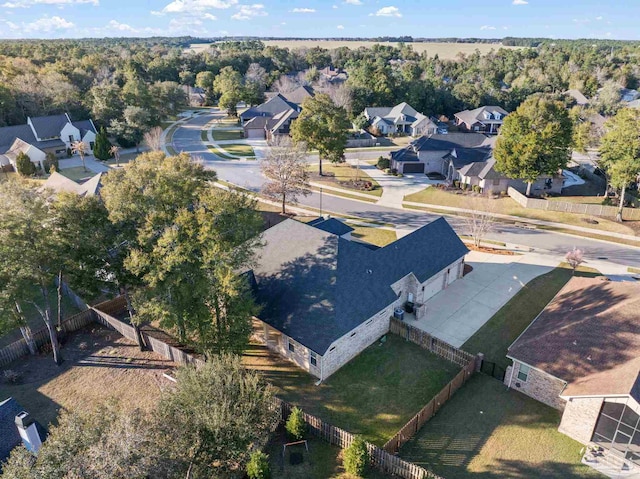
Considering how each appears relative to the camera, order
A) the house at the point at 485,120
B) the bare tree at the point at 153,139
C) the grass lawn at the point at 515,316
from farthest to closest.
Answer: the house at the point at 485,120 → the bare tree at the point at 153,139 → the grass lawn at the point at 515,316

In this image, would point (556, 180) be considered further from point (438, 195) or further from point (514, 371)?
point (514, 371)

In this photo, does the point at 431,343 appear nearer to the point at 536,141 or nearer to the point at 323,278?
the point at 323,278

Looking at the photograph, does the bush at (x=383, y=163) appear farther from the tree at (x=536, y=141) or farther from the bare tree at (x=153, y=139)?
the bare tree at (x=153, y=139)

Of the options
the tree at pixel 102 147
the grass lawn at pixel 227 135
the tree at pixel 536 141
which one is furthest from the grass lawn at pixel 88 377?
the grass lawn at pixel 227 135

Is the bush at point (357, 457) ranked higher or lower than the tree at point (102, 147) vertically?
lower

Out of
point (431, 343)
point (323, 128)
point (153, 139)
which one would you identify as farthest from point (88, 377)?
point (153, 139)

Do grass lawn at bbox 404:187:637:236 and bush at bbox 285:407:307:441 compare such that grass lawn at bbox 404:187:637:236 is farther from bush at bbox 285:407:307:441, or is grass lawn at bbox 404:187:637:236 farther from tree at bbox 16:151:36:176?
tree at bbox 16:151:36:176
